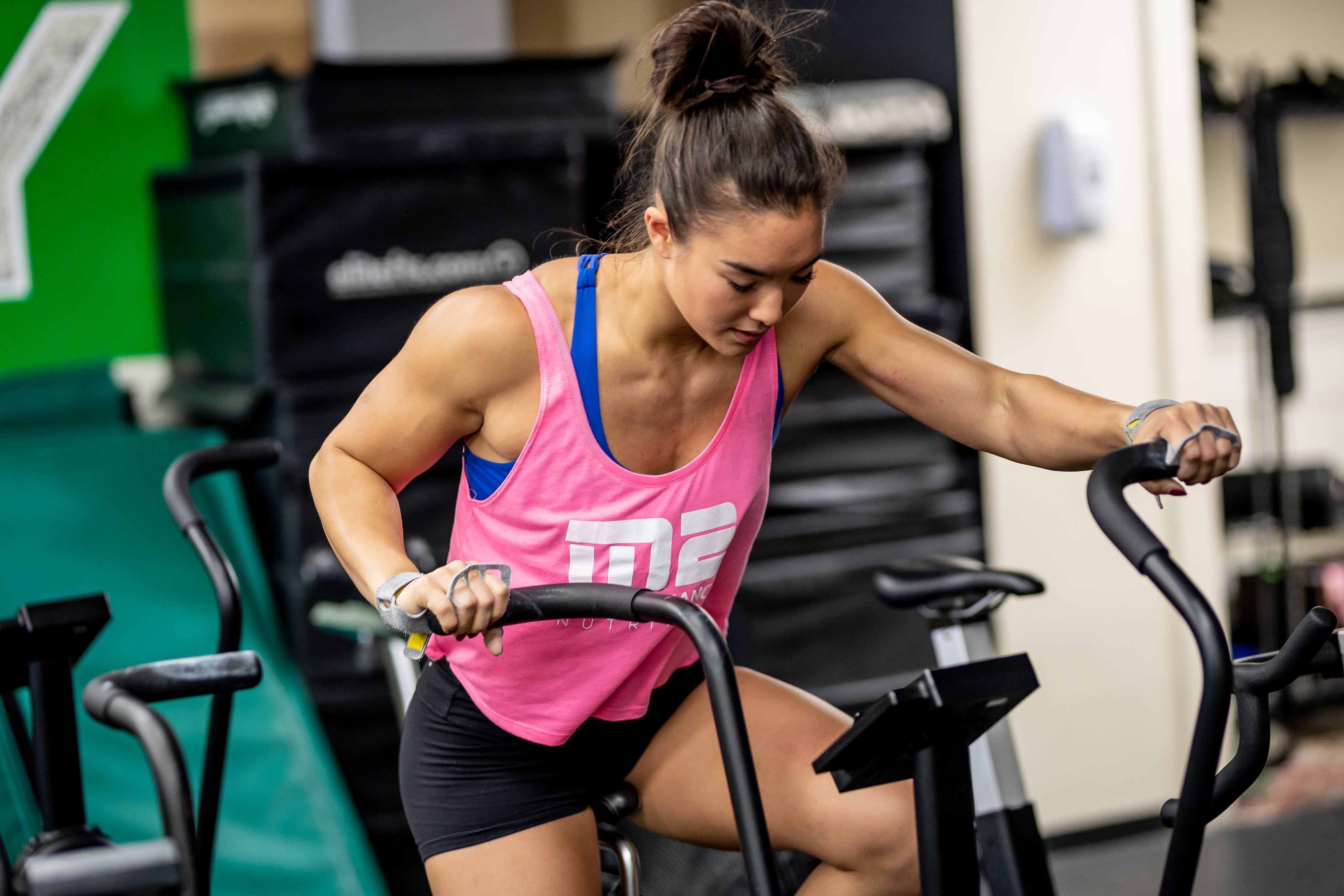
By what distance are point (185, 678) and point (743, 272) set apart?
2.10ft

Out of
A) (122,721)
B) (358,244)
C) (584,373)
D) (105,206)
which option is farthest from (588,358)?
(105,206)

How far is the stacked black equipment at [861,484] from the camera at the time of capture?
2957 mm

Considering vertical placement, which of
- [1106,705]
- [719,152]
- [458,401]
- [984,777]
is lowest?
[1106,705]

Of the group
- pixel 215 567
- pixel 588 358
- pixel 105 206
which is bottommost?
pixel 215 567

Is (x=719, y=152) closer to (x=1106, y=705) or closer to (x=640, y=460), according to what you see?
(x=640, y=460)

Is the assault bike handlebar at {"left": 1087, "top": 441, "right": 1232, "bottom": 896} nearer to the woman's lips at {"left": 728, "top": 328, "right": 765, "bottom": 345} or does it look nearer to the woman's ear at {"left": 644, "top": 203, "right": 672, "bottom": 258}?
the woman's lips at {"left": 728, "top": 328, "right": 765, "bottom": 345}

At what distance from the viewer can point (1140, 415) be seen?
4.30 ft

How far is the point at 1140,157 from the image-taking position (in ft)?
10.6

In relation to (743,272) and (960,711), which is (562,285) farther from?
(960,711)

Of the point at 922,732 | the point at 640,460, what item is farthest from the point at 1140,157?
the point at 922,732

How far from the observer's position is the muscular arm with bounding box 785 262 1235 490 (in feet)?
4.67

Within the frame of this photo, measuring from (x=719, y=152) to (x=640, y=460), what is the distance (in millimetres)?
347

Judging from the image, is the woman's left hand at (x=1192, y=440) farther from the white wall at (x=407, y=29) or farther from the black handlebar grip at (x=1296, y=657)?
the white wall at (x=407, y=29)

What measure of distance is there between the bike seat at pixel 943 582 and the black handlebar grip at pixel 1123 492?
0.51 m
